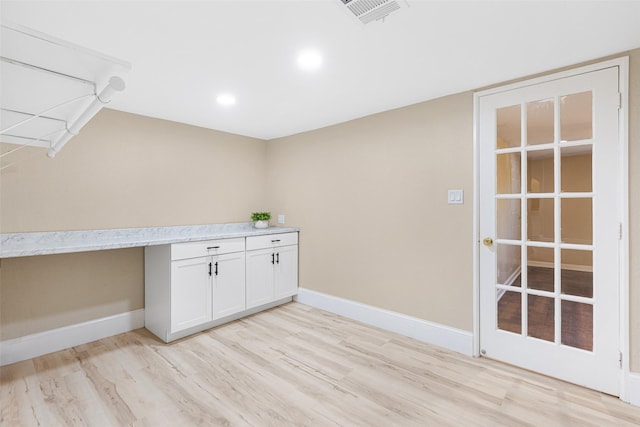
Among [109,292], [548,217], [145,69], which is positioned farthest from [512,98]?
[109,292]

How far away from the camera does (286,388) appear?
1.99 m

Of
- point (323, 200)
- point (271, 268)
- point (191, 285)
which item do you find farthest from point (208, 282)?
point (323, 200)

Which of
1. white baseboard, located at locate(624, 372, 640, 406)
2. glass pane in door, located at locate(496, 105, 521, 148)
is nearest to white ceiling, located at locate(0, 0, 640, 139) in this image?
glass pane in door, located at locate(496, 105, 521, 148)

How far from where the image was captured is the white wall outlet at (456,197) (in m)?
2.46

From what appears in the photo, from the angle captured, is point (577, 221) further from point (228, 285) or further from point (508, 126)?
point (228, 285)

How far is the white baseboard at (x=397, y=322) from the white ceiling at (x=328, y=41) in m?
2.06

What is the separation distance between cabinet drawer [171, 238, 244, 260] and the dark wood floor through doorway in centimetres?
249

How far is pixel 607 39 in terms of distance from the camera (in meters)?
1.73

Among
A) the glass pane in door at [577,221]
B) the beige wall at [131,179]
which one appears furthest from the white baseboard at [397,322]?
the beige wall at [131,179]

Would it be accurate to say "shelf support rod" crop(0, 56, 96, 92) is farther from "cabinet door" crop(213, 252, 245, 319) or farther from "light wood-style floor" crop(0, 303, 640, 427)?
"cabinet door" crop(213, 252, 245, 319)

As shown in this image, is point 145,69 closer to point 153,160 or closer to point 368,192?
point 153,160

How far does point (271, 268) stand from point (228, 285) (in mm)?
582

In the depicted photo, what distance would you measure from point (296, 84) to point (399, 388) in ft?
7.84

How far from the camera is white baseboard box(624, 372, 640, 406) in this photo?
70.4 inches
